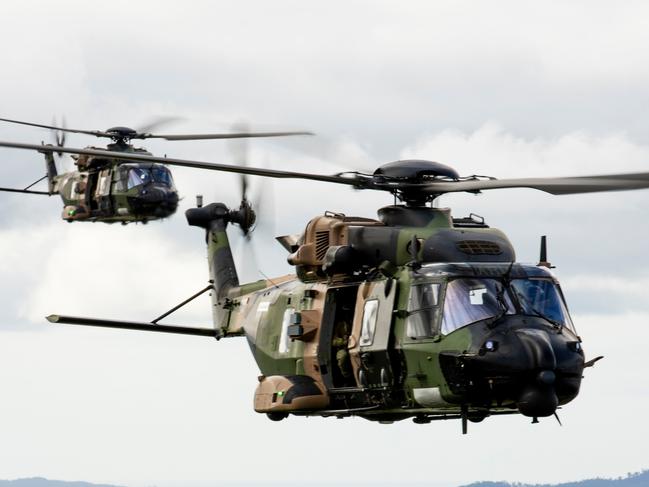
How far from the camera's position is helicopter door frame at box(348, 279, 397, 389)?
20.3 metres

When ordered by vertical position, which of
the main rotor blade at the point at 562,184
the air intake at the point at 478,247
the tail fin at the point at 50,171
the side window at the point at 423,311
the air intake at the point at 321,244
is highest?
the main rotor blade at the point at 562,184

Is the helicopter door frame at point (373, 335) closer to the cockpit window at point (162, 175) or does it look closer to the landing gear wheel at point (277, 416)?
the landing gear wheel at point (277, 416)

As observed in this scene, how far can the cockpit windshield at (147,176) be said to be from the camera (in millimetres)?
44812

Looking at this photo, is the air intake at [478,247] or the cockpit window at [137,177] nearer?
the air intake at [478,247]

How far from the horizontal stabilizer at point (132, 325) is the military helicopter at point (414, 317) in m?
2.39

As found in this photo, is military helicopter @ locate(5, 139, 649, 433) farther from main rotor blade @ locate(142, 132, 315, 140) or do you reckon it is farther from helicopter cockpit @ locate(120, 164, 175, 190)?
helicopter cockpit @ locate(120, 164, 175, 190)

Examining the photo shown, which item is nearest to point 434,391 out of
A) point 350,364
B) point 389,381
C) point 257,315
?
point 389,381

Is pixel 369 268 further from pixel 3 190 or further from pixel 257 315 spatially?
pixel 3 190

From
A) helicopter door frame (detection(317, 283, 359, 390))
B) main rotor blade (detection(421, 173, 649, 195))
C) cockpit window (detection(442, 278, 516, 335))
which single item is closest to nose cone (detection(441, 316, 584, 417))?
cockpit window (detection(442, 278, 516, 335))

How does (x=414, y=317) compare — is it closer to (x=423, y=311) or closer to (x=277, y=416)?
(x=423, y=311)

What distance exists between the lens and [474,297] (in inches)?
769

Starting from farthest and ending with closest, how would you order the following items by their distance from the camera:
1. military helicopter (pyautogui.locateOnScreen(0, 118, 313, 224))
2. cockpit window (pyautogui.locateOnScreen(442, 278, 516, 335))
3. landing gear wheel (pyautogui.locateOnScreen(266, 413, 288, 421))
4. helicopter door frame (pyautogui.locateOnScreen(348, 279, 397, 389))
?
military helicopter (pyautogui.locateOnScreen(0, 118, 313, 224))
landing gear wheel (pyautogui.locateOnScreen(266, 413, 288, 421))
helicopter door frame (pyautogui.locateOnScreen(348, 279, 397, 389))
cockpit window (pyautogui.locateOnScreen(442, 278, 516, 335))

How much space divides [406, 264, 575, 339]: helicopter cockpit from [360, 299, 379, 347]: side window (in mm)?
746

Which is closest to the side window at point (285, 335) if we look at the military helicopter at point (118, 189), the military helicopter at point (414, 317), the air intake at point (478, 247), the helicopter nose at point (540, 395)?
the military helicopter at point (414, 317)
